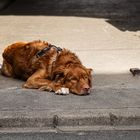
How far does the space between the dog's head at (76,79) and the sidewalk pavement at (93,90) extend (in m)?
0.11

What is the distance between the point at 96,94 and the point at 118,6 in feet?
30.1

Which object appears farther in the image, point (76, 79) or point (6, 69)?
point (6, 69)

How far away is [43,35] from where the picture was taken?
484 inches

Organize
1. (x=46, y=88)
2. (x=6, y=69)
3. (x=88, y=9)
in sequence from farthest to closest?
1. (x=88, y=9)
2. (x=6, y=69)
3. (x=46, y=88)

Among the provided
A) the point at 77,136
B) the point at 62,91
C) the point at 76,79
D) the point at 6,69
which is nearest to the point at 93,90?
the point at 76,79

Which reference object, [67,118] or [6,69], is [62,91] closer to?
[67,118]

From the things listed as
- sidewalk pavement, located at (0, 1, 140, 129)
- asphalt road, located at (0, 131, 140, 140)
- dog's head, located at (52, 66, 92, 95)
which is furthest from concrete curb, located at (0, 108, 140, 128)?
dog's head, located at (52, 66, 92, 95)

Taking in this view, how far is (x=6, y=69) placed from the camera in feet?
29.6

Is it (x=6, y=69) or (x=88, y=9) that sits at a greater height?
(x=88, y=9)

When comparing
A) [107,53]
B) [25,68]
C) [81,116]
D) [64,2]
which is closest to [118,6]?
Result: [64,2]

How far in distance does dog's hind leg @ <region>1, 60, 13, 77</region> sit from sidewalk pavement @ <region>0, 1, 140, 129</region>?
0.12 meters

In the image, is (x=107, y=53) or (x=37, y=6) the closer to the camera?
(x=107, y=53)

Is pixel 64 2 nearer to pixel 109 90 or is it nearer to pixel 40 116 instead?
pixel 109 90

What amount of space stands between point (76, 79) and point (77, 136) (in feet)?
4.40
